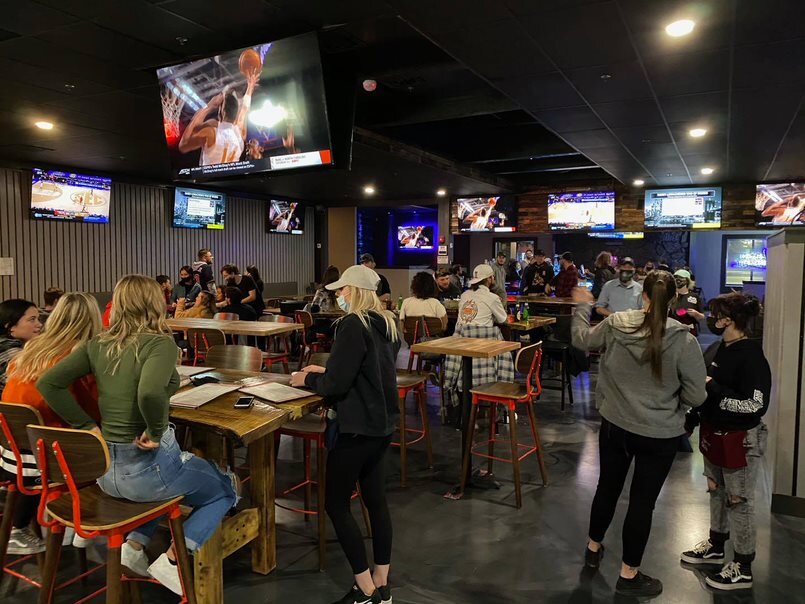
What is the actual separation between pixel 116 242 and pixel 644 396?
957 centimetres

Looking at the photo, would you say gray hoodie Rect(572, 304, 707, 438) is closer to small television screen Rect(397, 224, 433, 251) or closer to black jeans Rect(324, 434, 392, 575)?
black jeans Rect(324, 434, 392, 575)

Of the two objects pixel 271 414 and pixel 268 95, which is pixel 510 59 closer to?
pixel 268 95

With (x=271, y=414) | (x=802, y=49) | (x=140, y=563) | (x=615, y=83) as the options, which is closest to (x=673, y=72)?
(x=615, y=83)

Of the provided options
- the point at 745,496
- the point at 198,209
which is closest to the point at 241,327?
the point at 745,496

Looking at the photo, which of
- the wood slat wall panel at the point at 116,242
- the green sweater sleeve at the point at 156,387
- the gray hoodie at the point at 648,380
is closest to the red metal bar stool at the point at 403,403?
the gray hoodie at the point at 648,380

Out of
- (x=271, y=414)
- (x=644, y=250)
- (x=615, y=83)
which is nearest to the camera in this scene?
(x=271, y=414)

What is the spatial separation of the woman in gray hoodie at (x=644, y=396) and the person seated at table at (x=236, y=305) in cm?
587

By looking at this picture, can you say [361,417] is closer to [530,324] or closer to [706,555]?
[706,555]

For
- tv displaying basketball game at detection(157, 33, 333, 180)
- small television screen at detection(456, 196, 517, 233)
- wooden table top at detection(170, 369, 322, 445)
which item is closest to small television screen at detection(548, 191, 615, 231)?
small television screen at detection(456, 196, 517, 233)

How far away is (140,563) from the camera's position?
2.58m

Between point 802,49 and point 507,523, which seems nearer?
point 507,523

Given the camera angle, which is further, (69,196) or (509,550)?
(69,196)

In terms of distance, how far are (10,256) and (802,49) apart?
971 centimetres

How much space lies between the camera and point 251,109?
14.5 feet
